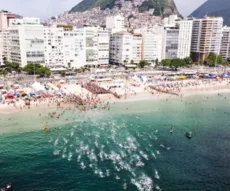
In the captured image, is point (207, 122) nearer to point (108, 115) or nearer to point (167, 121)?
point (167, 121)

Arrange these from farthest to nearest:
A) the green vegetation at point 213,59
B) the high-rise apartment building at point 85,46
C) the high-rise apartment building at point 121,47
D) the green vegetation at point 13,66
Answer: the green vegetation at point 213,59
the high-rise apartment building at point 121,47
the high-rise apartment building at point 85,46
the green vegetation at point 13,66

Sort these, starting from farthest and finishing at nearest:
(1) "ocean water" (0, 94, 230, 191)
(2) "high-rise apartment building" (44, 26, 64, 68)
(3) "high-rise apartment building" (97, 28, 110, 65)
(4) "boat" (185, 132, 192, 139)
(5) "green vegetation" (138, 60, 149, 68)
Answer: (5) "green vegetation" (138, 60, 149, 68), (3) "high-rise apartment building" (97, 28, 110, 65), (2) "high-rise apartment building" (44, 26, 64, 68), (4) "boat" (185, 132, 192, 139), (1) "ocean water" (0, 94, 230, 191)

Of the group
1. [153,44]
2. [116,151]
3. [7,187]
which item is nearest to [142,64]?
[153,44]

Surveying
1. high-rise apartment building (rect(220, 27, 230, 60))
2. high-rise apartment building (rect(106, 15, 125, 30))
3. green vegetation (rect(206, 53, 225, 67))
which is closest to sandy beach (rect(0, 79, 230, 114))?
green vegetation (rect(206, 53, 225, 67))

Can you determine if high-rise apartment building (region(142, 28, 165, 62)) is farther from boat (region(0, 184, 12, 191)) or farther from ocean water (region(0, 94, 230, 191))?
boat (region(0, 184, 12, 191))

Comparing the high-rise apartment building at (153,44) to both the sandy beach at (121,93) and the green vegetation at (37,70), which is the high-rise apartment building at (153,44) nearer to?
the sandy beach at (121,93)

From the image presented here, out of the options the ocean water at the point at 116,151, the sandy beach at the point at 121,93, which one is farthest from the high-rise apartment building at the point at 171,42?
the ocean water at the point at 116,151

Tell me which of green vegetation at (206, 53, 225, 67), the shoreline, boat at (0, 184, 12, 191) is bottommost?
boat at (0, 184, 12, 191)
